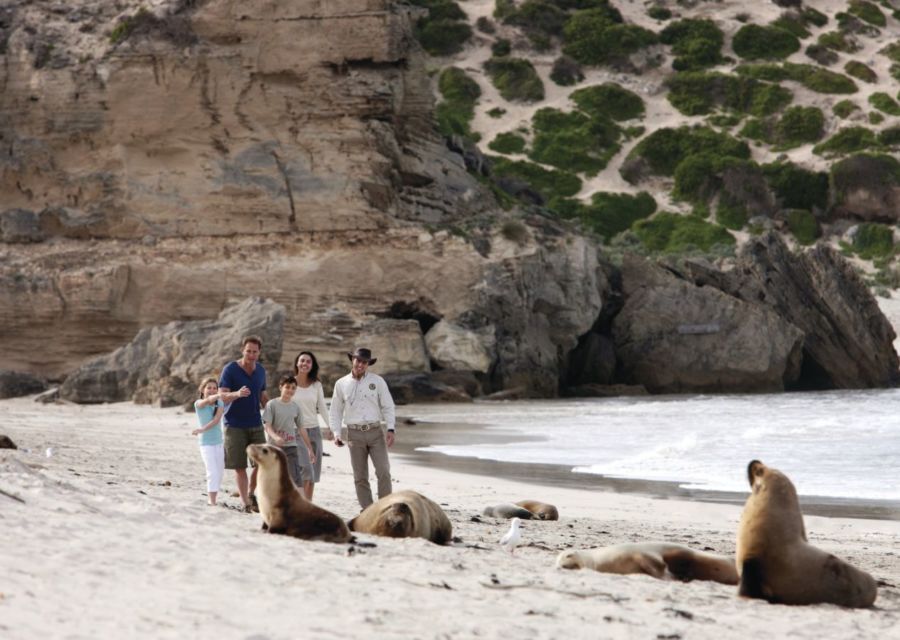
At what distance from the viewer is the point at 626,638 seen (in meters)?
4.68

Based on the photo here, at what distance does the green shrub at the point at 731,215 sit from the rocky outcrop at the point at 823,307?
24.4 metres

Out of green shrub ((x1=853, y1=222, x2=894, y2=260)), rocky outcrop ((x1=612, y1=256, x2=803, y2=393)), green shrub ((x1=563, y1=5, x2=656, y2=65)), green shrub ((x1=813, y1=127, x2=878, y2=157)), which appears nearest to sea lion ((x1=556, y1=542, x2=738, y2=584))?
rocky outcrop ((x1=612, y1=256, x2=803, y2=393))

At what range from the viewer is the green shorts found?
8.35 m

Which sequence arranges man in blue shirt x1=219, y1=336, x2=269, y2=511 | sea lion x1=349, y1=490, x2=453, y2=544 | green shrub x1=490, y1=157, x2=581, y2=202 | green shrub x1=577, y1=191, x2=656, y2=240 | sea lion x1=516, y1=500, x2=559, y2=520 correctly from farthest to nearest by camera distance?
green shrub x1=490, y1=157, x2=581, y2=202 < green shrub x1=577, y1=191, x2=656, y2=240 < sea lion x1=516, y1=500, x2=559, y2=520 < man in blue shirt x1=219, y1=336, x2=269, y2=511 < sea lion x1=349, y1=490, x2=453, y2=544

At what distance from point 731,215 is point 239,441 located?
2166 inches

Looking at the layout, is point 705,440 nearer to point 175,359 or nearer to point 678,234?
point 175,359

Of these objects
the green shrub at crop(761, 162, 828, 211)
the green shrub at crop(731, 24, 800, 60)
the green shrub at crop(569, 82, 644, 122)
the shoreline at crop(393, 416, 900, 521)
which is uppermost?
the green shrub at crop(731, 24, 800, 60)

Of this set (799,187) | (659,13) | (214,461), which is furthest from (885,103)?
(214,461)

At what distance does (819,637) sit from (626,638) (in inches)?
32.6

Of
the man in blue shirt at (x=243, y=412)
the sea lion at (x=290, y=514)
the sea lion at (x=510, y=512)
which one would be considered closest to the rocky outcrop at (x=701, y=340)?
the sea lion at (x=510, y=512)

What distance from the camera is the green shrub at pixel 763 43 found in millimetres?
76688

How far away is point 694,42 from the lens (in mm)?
76938

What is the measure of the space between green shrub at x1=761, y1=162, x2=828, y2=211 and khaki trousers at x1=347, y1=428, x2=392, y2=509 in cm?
5498

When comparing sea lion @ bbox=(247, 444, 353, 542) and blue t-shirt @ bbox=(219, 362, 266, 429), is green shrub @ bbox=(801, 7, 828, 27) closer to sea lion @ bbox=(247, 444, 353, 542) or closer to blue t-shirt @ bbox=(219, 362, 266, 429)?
blue t-shirt @ bbox=(219, 362, 266, 429)
